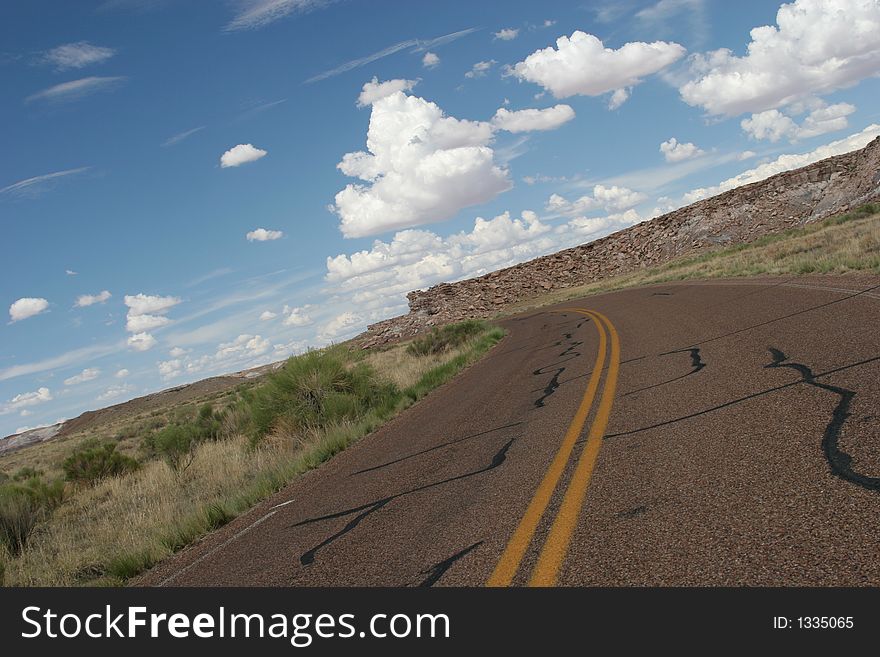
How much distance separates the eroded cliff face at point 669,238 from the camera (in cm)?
5406

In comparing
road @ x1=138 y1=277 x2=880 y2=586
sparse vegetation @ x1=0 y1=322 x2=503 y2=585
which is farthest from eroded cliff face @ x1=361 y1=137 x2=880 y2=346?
road @ x1=138 y1=277 x2=880 y2=586

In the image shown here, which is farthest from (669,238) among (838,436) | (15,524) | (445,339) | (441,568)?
(441,568)

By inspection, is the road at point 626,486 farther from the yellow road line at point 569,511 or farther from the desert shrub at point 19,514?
the desert shrub at point 19,514

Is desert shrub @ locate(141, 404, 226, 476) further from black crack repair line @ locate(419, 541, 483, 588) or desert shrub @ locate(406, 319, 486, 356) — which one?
black crack repair line @ locate(419, 541, 483, 588)

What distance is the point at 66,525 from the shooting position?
1230cm

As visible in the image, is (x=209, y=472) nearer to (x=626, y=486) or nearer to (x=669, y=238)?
(x=626, y=486)

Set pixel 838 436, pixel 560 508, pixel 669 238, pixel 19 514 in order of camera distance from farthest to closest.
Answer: pixel 669 238, pixel 19 514, pixel 838 436, pixel 560 508

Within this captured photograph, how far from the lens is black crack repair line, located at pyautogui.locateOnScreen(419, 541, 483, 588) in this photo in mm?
4309

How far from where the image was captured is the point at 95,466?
18.1 metres

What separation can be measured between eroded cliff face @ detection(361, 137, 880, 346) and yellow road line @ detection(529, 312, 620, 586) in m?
43.3

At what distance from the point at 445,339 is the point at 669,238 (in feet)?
134
